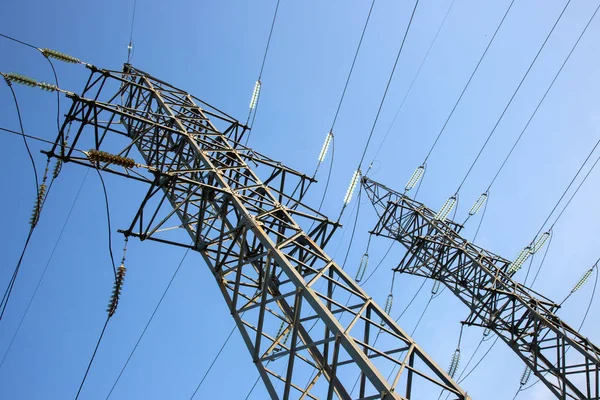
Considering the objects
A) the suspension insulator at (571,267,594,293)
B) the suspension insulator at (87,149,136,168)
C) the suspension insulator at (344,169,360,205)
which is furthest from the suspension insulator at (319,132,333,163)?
the suspension insulator at (571,267,594,293)

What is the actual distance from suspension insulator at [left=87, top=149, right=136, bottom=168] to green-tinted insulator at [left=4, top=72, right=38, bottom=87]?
74.0 inches

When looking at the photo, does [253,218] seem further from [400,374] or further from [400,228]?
[400,228]

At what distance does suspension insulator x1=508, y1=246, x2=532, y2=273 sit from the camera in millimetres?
18109

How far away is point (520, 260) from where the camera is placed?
1861 cm

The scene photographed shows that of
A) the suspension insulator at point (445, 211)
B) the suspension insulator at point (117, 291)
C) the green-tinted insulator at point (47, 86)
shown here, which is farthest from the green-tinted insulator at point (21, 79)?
the suspension insulator at point (445, 211)

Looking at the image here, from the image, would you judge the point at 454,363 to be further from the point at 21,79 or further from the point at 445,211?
the point at 21,79

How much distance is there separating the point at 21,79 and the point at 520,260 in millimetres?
16024

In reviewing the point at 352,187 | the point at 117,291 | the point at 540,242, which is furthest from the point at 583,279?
the point at 117,291

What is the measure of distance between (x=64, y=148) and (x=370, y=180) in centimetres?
1405

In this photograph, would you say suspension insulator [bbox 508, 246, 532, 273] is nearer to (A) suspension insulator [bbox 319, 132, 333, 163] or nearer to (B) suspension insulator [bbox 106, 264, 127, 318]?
(A) suspension insulator [bbox 319, 132, 333, 163]

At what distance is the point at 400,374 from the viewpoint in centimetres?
692

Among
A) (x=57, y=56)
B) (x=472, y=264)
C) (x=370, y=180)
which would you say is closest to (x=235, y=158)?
(x=57, y=56)

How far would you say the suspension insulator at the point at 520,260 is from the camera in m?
18.1

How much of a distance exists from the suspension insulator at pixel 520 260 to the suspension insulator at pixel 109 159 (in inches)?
524
